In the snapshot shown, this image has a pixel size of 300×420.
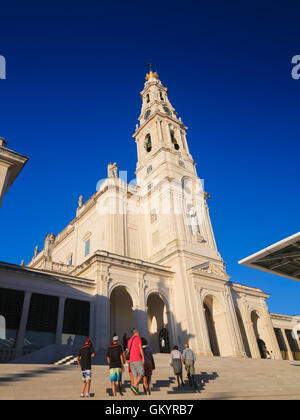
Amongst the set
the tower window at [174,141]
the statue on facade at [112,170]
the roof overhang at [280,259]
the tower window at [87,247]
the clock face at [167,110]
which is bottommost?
the roof overhang at [280,259]

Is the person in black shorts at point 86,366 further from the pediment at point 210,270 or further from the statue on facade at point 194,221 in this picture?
the statue on facade at point 194,221

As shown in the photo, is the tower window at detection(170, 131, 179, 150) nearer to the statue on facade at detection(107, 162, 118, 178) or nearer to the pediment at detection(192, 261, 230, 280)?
the statue on facade at detection(107, 162, 118, 178)

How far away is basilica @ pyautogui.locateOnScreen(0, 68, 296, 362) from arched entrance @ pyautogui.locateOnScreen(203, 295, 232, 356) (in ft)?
0.29

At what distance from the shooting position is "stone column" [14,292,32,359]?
17.3m

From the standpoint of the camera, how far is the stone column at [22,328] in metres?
17.3

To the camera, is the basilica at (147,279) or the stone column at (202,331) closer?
the basilica at (147,279)

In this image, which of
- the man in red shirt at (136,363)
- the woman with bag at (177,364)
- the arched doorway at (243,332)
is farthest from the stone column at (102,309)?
the arched doorway at (243,332)

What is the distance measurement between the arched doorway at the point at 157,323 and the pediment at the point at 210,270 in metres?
4.35

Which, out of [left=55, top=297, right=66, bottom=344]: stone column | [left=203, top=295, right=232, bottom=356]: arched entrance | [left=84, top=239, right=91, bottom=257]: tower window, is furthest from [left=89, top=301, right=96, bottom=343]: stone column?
[left=84, top=239, right=91, bottom=257]: tower window

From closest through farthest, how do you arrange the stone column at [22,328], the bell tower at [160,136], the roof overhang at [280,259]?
1. the roof overhang at [280,259]
2. the stone column at [22,328]
3. the bell tower at [160,136]

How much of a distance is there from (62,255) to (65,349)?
2321 cm

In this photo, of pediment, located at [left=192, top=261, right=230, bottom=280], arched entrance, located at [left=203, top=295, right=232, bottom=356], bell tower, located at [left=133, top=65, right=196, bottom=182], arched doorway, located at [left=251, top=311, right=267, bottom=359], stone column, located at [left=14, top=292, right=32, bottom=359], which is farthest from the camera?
bell tower, located at [left=133, top=65, right=196, bottom=182]

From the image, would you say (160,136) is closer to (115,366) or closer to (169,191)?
(169,191)

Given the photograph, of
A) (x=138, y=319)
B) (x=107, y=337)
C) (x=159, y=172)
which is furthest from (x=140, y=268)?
(x=159, y=172)
